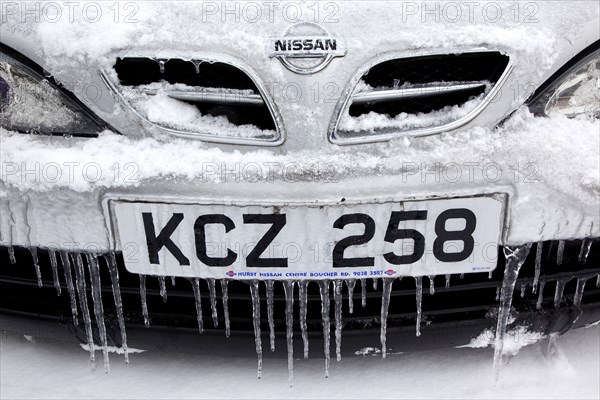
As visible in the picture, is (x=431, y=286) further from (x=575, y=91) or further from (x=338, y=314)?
(x=575, y=91)

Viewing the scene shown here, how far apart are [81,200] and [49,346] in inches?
28.3

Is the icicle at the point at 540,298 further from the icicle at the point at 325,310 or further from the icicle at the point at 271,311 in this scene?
the icicle at the point at 271,311

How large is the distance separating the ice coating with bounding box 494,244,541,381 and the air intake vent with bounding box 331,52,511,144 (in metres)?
0.32

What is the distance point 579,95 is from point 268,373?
105 cm

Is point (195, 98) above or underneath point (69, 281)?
above

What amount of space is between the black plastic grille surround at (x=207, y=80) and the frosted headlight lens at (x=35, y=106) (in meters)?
0.13

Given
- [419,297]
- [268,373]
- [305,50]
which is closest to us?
[305,50]

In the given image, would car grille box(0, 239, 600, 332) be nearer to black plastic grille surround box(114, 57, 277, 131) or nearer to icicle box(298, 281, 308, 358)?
icicle box(298, 281, 308, 358)

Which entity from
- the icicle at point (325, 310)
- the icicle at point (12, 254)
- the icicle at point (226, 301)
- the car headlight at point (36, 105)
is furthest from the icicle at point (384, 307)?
the icicle at point (12, 254)

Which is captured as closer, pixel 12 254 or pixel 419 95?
pixel 419 95

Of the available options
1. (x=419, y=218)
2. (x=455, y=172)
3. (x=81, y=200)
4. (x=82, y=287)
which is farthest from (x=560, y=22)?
(x=82, y=287)

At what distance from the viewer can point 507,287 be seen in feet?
5.47

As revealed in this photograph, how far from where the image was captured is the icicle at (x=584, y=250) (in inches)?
64.8

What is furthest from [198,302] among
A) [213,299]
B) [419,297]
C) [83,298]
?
[419,297]
